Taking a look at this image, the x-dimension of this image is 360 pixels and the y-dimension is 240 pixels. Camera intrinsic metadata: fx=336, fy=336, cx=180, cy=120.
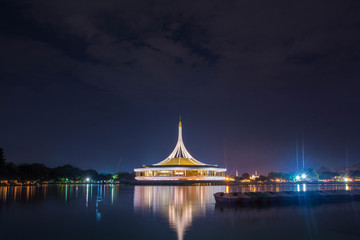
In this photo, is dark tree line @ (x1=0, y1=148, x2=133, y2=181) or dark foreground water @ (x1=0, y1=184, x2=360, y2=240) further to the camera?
dark tree line @ (x1=0, y1=148, x2=133, y2=181)

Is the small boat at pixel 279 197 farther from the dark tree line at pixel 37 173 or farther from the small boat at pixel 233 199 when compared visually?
the dark tree line at pixel 37 173

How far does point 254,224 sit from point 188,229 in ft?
10.1

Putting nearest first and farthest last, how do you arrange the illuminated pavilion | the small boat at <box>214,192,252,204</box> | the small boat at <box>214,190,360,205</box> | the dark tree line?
the small boat at <box>214,192,252,204</box> → the small boat at <box>214,190,360,205</box> → the dark tree line → the illuminated pavilion

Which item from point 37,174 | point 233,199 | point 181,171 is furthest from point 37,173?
point 233,199

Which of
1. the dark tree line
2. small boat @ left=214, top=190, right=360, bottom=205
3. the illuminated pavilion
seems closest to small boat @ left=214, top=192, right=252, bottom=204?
small boat @ left=214, top=190, right=360, bottom=205

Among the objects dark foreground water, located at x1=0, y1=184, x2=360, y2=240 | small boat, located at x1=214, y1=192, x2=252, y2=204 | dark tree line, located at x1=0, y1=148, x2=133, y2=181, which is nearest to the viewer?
dark foreground water, located at x1=0, y1=184, x2=360, y2=240

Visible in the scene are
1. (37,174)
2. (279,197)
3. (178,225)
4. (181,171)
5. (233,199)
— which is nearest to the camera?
(178,225)

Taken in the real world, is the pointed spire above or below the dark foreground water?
above

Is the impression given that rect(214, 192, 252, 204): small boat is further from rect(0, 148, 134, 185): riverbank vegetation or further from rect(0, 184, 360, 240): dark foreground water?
rect(0, 148, 134, 185): riverbank vegetation

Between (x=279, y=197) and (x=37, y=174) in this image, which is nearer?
(x=279, y=197)

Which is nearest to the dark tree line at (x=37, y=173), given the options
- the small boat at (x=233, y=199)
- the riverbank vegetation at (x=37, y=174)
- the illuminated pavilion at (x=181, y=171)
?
the riverbank vegetation at (x=37, y=174)

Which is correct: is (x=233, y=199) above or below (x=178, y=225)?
above

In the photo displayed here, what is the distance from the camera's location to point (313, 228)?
12953 millimetres

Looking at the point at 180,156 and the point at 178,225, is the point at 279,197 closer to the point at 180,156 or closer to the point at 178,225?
the point at 178,225
